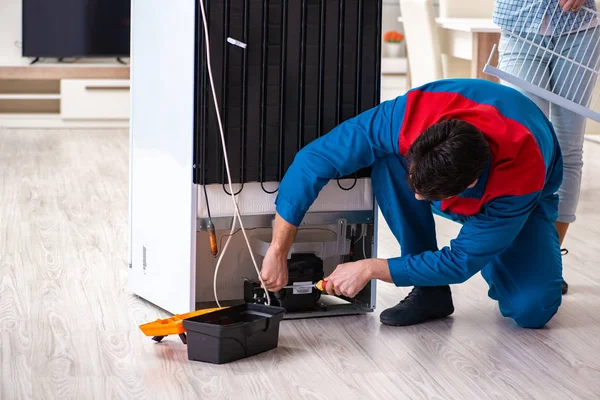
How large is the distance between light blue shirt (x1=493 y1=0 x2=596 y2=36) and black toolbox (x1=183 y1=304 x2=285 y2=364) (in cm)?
104

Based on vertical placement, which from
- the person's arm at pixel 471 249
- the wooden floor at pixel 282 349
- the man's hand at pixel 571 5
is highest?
the man's hand at pixel 571 5

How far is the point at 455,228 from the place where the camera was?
133 inches

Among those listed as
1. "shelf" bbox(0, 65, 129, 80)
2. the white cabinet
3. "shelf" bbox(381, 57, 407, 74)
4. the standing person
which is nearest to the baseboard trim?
the white cabinet

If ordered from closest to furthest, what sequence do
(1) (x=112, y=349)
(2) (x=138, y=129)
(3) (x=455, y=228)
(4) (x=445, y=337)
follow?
1. (1) (x=112, y=349)
2. (4) (x=445, y=337)
3. (2) (x=138, y=129)
4. (3) (x=455, y=228)

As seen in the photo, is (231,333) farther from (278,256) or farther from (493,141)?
(493,141)

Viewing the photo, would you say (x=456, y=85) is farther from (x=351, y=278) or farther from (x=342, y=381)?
(x=342, y=381)

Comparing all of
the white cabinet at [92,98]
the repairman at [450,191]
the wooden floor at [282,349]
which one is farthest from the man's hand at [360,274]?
the white cabinet at [92,98]

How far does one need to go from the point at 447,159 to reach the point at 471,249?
0.99 ft

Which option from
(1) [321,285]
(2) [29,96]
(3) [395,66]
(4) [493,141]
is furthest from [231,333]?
(3) [395,66]

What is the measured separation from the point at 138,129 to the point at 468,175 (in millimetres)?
950

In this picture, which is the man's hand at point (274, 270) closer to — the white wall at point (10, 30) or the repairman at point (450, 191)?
the repairman at point (450, 191)

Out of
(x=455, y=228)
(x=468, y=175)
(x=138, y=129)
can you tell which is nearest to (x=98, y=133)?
(x=455, y=228)

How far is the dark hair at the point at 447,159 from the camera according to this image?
175 cm

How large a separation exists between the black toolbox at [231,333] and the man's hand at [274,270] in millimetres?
96
